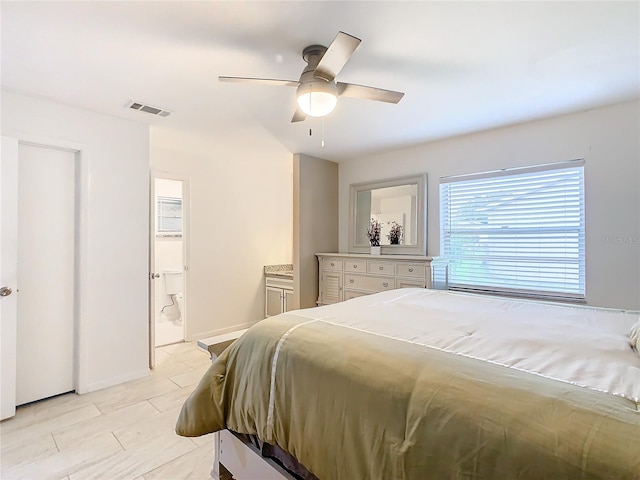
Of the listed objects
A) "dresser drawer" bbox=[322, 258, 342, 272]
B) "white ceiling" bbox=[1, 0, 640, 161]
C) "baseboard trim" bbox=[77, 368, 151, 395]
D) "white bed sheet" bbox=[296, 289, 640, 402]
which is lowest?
"baseboard trim" bbox=[77, 368, 151, 395]

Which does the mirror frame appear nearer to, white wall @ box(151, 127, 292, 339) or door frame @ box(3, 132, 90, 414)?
white wall @ box(151, 127, 292, 339)

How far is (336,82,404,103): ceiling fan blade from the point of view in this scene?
6.16 feet

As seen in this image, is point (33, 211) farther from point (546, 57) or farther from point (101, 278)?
point (546, 57)

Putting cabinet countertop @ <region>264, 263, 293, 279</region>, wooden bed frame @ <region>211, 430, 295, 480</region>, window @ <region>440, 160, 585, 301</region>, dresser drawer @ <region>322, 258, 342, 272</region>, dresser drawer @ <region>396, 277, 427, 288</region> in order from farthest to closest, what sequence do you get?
1. cabinet countertop @ <region>264, 263, 293, 279</region>
2. dresser drawer @ <region>322, 258, 342, 272</region>
3. dresser drawer @ <region>396, 277, 427, 288</region>
4. window @ <region>440, 160, 585, 301</region>
5. wooden bed frame @ <region>211, 430, 295, 480</region>

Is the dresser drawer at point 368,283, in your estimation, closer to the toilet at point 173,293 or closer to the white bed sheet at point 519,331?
the white bed sheet at point 519,331

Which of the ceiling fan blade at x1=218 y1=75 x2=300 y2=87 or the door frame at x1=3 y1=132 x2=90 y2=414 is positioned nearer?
the ceiling fan blade at x1=218 y1=75 x2=300 y2=87

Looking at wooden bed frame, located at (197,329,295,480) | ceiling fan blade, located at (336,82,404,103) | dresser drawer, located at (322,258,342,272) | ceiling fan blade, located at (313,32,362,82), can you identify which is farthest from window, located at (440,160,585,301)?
wooden bed frame, located at (197,329,295,480)

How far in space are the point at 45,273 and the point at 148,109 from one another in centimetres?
156

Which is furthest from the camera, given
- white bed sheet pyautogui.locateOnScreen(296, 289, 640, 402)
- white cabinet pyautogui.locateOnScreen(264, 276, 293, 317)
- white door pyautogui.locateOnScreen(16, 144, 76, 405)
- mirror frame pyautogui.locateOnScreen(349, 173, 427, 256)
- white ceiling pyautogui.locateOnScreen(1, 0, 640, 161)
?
white cabinet pyautogui.locateOnScreen(264, 276, 293, 317)

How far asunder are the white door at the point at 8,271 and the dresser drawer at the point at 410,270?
3234 mm

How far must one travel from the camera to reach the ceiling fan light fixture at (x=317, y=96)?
1775mm

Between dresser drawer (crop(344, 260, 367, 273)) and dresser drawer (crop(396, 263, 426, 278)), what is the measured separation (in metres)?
0.43

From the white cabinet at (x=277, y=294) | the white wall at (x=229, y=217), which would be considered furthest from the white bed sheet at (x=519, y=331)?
the white cabinet at (x=277, y=294)

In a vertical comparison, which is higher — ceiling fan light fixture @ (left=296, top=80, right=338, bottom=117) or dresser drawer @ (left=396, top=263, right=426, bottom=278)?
ceiling fan light fixture @ (left=296, top=80, right=338, bottom=117)
